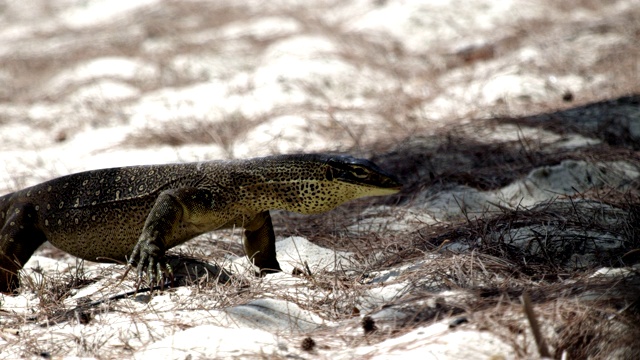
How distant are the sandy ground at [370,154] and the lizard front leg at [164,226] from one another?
17 centimetres

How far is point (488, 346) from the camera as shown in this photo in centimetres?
266

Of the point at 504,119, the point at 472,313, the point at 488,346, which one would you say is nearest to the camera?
the point at 488,346

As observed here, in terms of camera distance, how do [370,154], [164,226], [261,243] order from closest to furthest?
[164,226] → [261,243] → [370,154]

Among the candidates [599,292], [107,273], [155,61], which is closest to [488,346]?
[599,292]

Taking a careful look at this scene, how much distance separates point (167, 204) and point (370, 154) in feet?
9.61

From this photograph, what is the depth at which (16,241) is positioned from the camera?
4.44m

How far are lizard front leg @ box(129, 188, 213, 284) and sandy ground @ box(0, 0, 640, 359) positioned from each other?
0.57 feet

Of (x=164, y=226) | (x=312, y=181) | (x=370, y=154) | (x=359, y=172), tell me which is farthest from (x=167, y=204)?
(x=370, y=154)

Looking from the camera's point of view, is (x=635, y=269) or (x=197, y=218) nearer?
(x=635, y=269)

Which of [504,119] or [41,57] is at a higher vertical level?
[41,57]

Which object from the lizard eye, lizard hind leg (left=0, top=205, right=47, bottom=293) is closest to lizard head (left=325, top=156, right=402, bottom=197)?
the lizard eye

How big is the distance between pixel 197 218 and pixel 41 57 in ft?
32.4

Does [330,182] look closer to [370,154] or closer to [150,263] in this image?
[150,263]

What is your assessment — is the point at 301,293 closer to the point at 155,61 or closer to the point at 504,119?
the point at 504,119
